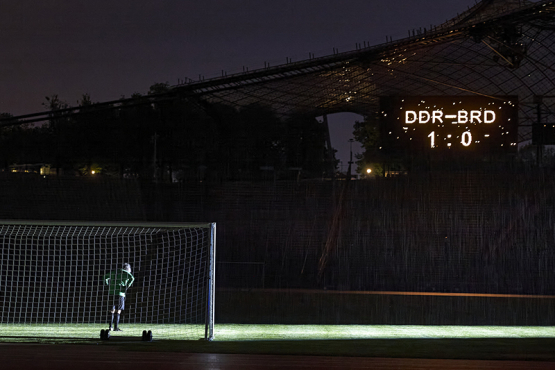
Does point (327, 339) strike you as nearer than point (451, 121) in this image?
Yes

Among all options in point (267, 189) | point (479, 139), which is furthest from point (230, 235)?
point (479, 139)

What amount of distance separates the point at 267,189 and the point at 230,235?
306cm

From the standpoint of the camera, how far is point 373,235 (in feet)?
73.8

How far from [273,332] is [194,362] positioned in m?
4.09

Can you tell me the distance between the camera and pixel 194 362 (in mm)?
8047

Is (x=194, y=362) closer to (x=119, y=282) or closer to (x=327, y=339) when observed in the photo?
(x=119, y=282)

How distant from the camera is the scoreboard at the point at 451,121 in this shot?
67.6ft

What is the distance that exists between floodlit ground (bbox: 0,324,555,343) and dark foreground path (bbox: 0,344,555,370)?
1396 mm

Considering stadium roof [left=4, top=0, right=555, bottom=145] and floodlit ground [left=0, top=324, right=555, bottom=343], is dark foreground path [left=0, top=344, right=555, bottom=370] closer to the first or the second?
Result: floodlit ground [left=0, top=324, right=555, bottom=343]

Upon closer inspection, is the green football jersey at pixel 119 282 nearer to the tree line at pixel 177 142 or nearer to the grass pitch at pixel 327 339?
the grass pitch at pixel 327 339

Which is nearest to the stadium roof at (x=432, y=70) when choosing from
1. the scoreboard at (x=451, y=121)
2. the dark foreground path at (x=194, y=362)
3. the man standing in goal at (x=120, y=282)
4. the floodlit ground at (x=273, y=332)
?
the scoreboard at (x=451, y=121)

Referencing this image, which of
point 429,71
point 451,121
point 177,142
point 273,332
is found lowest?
point 273,332

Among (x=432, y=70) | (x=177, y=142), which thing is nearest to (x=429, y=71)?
(x=432, y=70)

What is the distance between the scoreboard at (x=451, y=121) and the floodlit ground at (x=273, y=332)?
876cm
